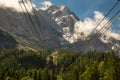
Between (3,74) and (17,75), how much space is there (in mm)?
19528

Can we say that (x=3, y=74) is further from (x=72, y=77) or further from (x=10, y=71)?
(x=72, y=77)

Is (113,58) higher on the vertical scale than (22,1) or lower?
higher

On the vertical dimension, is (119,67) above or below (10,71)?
below

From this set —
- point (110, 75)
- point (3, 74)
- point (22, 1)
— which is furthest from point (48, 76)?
point (22, 1)

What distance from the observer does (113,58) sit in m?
111

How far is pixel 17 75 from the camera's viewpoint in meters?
188

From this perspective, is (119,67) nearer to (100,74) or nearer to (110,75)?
(110,75)

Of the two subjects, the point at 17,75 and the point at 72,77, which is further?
the point at 17,75

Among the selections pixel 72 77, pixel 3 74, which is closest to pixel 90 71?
pixel 72 77

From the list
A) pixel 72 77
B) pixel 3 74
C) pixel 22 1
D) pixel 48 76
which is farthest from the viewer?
pixel 48 76

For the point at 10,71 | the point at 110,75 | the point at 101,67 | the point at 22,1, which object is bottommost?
the point at 22,1

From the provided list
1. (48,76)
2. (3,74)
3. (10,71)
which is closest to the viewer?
(3,74)

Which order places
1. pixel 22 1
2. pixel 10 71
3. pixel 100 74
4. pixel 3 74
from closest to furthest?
pixel 22 1
pixel 100 74
pixel 3 74
pixel 10 71

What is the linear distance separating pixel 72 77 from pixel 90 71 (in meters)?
19.9
